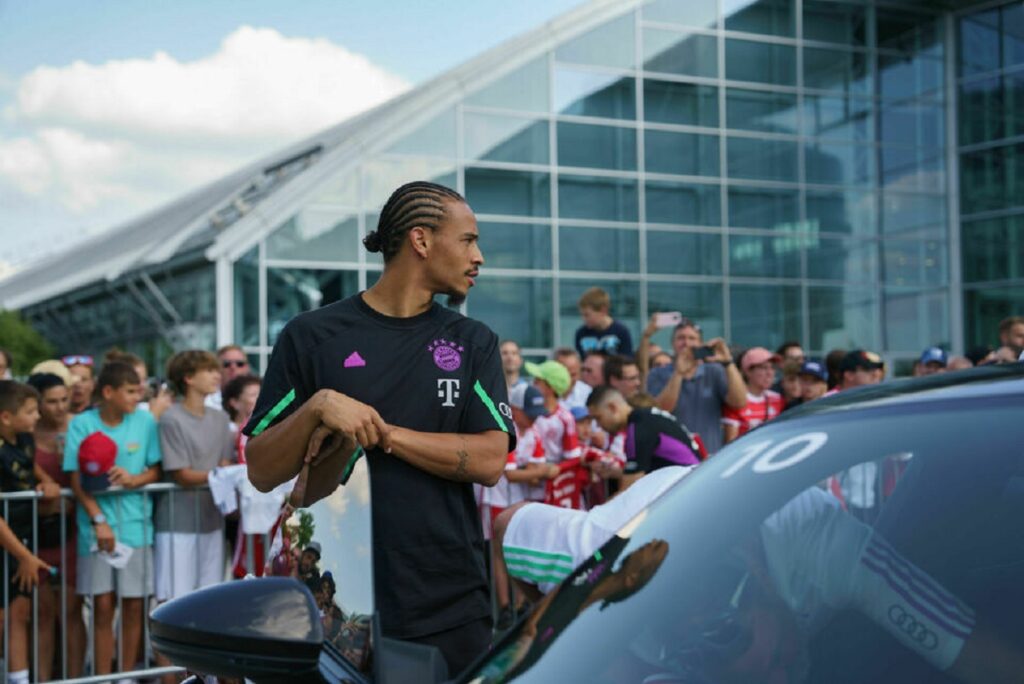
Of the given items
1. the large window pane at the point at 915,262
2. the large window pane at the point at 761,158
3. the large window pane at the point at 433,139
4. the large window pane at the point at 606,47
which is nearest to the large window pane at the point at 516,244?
the large window pane at the point at 433,139

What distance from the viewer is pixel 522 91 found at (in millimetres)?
19469

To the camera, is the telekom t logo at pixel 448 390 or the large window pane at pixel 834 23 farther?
the large window pane at pixel 834 23

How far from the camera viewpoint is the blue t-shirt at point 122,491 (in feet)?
19.4

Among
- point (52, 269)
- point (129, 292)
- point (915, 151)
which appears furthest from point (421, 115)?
Answer: point (52, 269)

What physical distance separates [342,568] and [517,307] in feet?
56.0

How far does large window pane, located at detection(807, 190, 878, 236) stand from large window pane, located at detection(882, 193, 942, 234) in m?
0.30

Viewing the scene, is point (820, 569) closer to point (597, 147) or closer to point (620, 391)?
point (620, 391)

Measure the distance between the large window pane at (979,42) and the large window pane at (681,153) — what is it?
5.88 metres

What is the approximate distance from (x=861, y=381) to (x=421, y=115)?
40.4 feet

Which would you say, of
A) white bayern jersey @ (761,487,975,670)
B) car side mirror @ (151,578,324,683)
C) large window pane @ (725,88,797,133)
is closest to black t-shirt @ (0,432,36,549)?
car side mirror @ (151,578,324,683)

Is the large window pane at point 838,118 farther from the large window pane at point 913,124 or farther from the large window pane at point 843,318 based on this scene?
the large window pane at point 843,318

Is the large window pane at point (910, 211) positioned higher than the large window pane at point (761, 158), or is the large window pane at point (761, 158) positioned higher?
the large window pane at point (761, 158)

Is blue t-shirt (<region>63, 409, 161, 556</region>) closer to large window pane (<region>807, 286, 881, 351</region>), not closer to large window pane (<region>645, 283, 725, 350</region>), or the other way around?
large window pane (<region>645, 283, 725, 350</region>)

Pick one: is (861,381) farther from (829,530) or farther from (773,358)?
(829,530)
